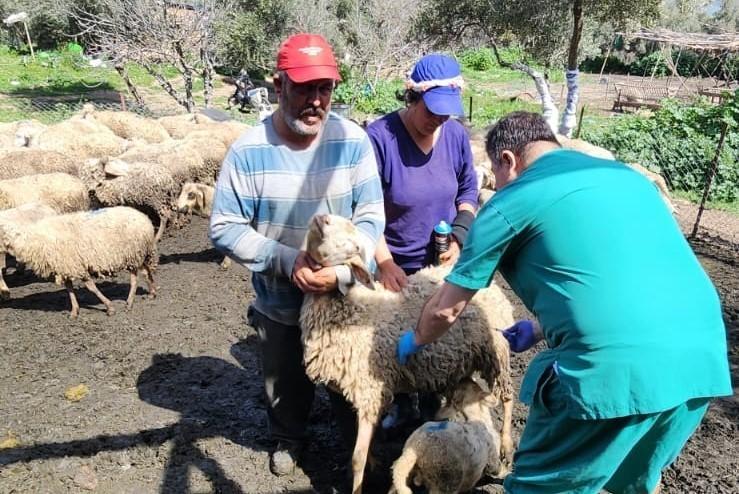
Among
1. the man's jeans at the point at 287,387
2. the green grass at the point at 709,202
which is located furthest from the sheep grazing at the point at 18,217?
the green grass at the point at 709,202

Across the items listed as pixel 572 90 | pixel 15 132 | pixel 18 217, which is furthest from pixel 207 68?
pixel 18 217

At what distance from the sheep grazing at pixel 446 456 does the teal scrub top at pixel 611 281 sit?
1.15 metres

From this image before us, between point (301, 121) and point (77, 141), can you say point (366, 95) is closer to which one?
Answer: point (77, 141)

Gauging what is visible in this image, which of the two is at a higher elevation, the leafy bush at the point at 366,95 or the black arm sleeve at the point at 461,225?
the black arm sleeve at the point at 461,225

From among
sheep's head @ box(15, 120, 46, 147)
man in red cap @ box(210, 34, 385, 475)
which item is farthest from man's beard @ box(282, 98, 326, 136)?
sheep's head @ box(15, 120, 46, 147)

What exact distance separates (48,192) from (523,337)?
25.0ft

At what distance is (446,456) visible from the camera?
9.45 feet

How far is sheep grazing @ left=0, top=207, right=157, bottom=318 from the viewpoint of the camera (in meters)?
5.97

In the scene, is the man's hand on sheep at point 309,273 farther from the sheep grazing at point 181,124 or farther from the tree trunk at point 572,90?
the tree trunk at point 572,90

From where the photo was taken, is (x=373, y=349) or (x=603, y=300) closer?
(x=603, y=300)

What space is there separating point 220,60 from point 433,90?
25.2m

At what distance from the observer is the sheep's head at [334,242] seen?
2500mm

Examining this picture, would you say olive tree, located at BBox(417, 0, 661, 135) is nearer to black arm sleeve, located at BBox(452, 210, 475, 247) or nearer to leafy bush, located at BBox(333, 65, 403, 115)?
leafy bush, located at BBox(333, 65, 403, 115)

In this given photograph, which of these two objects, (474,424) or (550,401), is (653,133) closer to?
(474,424)
